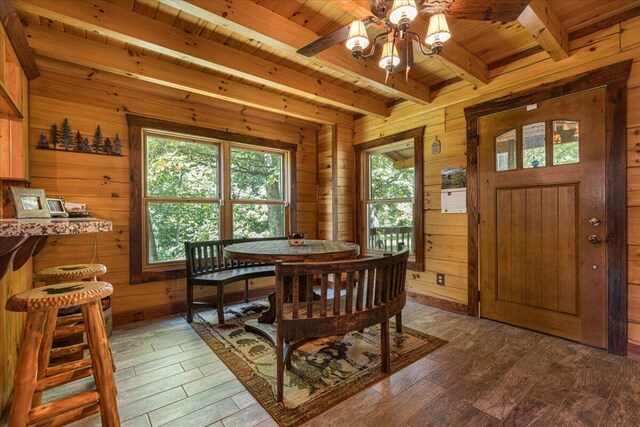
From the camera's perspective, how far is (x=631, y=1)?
204cm

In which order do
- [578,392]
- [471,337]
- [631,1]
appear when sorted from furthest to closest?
[471,337] < [631,1] < [578,392]

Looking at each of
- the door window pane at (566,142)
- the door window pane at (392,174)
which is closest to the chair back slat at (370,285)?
the door window pane at (566,142)

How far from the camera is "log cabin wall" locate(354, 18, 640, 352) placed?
2129 millimetres

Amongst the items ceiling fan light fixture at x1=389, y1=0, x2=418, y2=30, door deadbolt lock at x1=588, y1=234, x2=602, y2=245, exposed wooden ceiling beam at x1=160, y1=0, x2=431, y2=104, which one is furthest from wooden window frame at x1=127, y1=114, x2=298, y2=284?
door deadbolt lock at x1=588, y1=234, x2=602, y2=245

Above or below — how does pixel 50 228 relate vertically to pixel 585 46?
below

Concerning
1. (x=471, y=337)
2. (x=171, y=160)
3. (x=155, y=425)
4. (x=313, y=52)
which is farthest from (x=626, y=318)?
(x=171, y=160)

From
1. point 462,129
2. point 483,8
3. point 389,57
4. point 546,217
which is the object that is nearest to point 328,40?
point 389,57

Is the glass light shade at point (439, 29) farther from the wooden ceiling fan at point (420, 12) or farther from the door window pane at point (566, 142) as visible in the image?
the door window pane at point (566, 142)

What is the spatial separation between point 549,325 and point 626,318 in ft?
1.65

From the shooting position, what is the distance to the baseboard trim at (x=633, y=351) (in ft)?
6.90

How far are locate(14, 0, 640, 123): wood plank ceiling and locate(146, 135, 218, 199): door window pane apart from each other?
0.72m

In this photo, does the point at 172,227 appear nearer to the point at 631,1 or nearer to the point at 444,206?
the point at 444,206

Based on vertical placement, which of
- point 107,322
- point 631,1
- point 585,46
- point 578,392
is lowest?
point 578,392

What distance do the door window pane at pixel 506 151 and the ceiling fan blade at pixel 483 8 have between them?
59.3 inches
